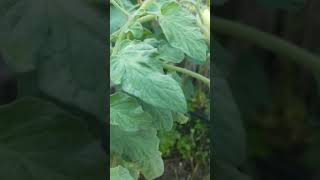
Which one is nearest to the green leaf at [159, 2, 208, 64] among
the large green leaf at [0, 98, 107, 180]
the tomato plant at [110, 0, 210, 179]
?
the tomato plant at [110, 0, 210, 179]

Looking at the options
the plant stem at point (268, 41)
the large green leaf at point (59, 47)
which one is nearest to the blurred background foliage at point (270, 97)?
the plant stem at point (268, 41)

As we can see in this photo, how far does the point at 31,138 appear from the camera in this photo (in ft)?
1.82

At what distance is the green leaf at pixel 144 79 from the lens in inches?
20.3

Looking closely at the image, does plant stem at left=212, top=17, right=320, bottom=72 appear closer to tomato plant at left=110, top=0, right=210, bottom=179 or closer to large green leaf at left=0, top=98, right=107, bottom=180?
tomato plant at left=110, top=0, right=210, bottom=179

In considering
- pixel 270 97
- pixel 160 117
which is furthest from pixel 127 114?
pixel 270 97

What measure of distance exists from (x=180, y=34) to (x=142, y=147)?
0.39ft

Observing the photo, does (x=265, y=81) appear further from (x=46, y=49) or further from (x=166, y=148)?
(x=46, y=49)

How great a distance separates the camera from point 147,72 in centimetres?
52

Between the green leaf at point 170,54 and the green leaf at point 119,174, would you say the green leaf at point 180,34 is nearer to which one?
the green leaf at point 170,54

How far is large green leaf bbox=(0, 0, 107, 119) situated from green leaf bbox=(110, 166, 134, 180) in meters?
0.06

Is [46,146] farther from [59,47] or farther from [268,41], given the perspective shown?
[268,41]

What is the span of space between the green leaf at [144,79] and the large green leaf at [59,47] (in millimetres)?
22

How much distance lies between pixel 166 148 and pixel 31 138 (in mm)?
140

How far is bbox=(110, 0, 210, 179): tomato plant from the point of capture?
520mm
